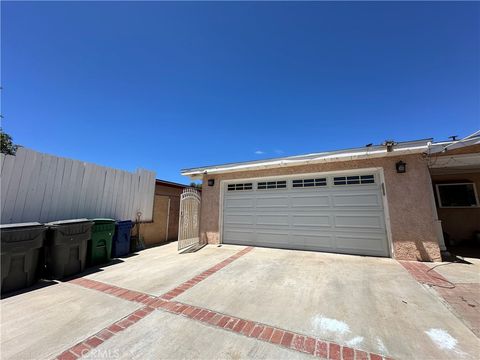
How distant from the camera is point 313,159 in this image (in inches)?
270

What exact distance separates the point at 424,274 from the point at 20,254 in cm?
925

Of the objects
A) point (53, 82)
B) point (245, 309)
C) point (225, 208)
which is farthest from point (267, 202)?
point (53, 82)

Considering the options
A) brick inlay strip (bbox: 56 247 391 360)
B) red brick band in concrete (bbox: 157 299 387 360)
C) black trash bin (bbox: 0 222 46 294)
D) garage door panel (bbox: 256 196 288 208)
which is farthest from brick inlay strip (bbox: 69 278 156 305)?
garage door panel (bbox: 256 196 288 208)

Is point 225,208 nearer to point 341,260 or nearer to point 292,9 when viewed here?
point 341,260

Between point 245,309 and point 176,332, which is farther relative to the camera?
point 245,309

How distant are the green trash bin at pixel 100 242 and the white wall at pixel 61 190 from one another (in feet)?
3.54

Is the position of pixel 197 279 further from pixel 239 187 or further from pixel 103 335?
pixel 239 187

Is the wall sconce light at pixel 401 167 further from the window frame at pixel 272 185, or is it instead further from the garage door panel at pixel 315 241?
the window frame at pixel 272 185

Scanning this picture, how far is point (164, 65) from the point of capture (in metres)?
7.68

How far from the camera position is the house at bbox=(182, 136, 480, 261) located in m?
5.79

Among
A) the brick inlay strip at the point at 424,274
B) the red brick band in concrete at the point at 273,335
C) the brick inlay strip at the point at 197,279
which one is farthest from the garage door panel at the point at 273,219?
the red brick band in concrete at the point at 273,335

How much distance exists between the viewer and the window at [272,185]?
787 centimetres

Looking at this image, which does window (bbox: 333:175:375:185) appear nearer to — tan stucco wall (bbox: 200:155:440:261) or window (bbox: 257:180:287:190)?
tan stucco wall (bbox: 200:155:440:261)

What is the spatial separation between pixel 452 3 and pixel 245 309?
9631 mm
